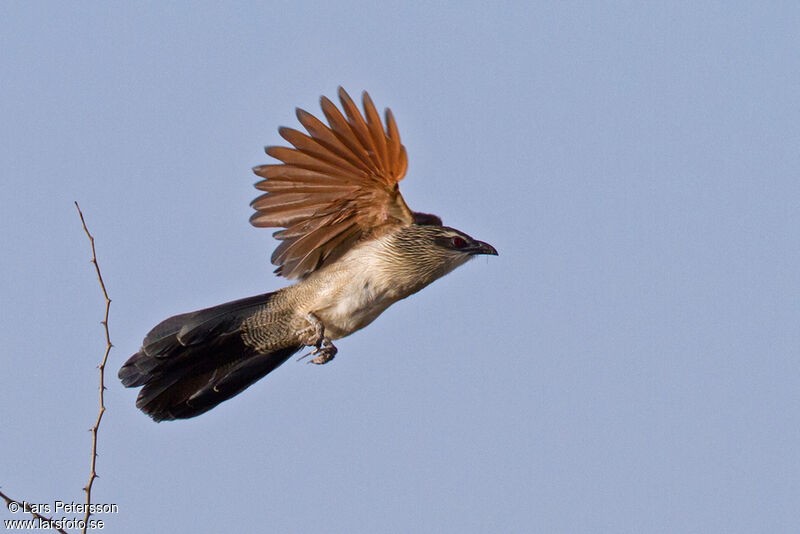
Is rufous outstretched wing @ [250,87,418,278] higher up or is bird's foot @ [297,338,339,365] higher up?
rufous outstretched wing @ [250,87,418,278]

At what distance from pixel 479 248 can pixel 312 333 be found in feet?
3.82

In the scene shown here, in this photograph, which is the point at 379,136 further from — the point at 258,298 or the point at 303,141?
the point at 258,298

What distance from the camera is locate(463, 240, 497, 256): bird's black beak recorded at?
6.40 meters

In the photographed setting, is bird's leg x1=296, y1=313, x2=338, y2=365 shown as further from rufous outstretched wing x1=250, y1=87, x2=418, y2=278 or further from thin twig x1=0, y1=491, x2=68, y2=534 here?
thin twig x1=0, y1=491, x2=68, y2=534

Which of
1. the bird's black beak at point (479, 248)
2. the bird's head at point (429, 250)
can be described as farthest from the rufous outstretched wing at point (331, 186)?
the bird's black beak at point (479, 248)

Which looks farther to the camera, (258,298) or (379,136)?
(258,298)

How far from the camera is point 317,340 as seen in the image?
616 centimetres

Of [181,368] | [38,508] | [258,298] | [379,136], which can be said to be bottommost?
[38,508]

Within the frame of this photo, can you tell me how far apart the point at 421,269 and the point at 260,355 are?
1.11 meters

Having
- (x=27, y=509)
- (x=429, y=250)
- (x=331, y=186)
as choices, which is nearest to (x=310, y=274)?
(x=331, y=186)

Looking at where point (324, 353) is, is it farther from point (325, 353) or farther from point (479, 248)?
point (479, 248)

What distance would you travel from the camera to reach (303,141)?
5711 millimetres

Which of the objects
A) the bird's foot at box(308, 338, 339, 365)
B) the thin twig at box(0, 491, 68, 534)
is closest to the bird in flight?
the bird's foot at box(308, 338, 339, 365)

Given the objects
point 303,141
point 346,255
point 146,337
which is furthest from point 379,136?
point 146,337
